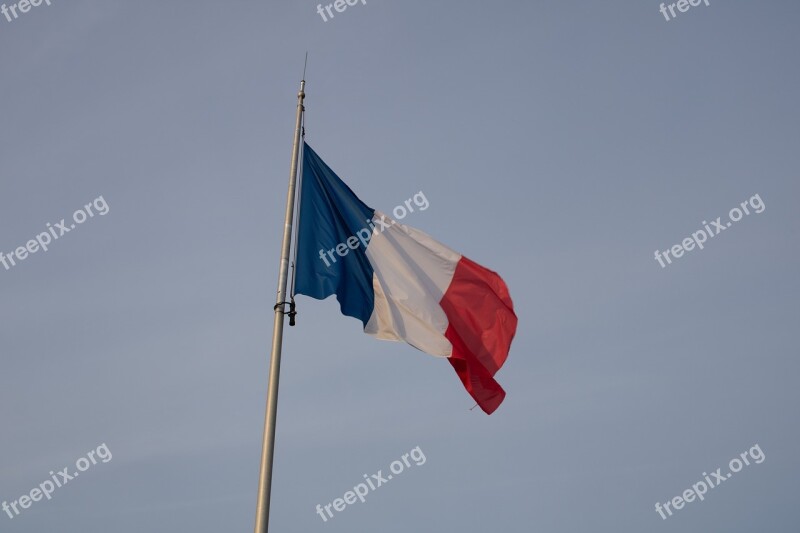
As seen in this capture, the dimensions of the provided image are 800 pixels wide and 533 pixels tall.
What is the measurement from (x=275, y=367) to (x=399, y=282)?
15.2 feet

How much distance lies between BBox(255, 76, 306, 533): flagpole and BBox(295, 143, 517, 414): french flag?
52 centimetres

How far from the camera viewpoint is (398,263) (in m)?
18.9

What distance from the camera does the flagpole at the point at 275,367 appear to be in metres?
13.7

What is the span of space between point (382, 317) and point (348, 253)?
5.37 ft

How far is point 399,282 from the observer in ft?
61.9

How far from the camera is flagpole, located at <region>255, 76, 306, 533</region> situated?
1374cm

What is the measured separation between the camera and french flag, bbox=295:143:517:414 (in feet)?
58.8

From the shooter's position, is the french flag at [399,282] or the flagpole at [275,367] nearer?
the flagpole at [275,367]

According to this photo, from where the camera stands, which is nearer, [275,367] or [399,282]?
[275,367]

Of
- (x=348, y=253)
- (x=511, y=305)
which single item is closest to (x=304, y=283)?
(x=348, y=253)

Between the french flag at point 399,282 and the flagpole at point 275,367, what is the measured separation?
520 millimetres

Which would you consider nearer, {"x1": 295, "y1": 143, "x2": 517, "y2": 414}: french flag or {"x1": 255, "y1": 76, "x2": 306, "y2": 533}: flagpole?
{"x1": 255, "y1": 76, "x2": 306, "y2": 533}: flagpole

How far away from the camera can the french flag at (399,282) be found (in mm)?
17922

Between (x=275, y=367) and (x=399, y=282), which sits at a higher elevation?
(x=399, y=282)
